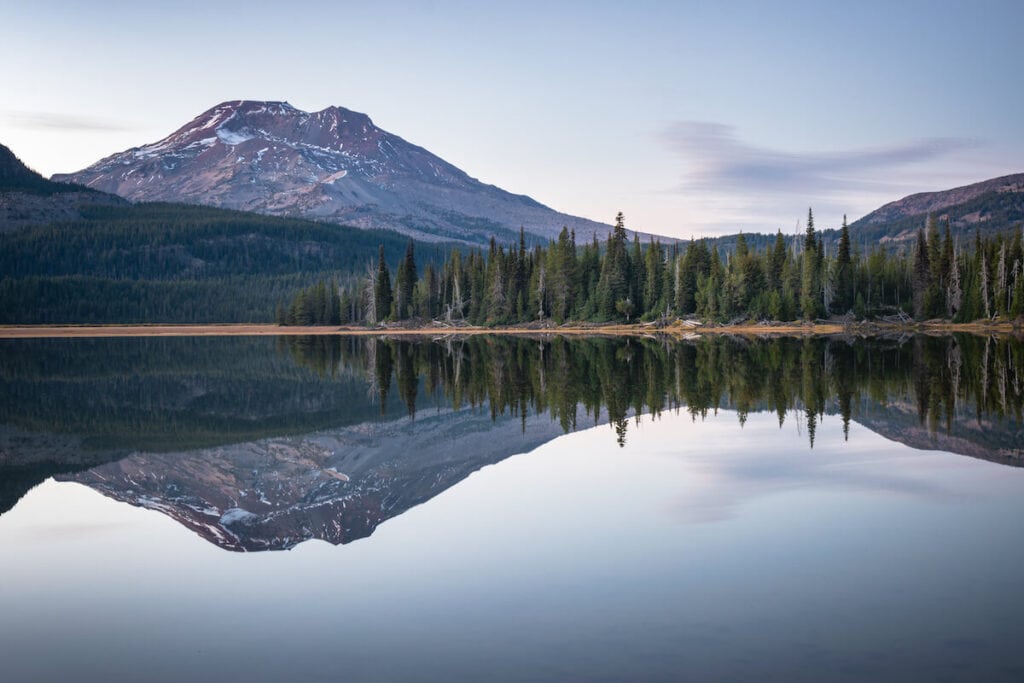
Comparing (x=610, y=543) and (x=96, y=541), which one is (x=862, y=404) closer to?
(x=610, y=543)

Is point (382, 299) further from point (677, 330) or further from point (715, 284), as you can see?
point (715, 284)

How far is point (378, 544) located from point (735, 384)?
23765mm

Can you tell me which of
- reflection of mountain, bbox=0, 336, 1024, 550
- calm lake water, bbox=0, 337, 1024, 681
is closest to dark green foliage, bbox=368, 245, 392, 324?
reflection of mountain, bbox=0, 336, 1024, 550

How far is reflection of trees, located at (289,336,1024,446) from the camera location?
27.4m

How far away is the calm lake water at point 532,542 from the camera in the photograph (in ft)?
28.7

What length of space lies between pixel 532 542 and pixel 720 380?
25.2 meters

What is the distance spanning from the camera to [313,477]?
2025 centimetres

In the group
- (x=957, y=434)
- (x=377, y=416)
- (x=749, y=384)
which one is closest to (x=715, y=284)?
(x=749, y=384)

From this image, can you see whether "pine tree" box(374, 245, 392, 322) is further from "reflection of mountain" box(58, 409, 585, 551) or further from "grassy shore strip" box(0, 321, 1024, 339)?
"reflection of mountain" box(58, 409, 585, 551)

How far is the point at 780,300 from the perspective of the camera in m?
103

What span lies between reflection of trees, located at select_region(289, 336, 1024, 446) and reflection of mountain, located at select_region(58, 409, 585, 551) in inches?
120

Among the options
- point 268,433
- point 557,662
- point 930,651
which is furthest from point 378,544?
point 268,433

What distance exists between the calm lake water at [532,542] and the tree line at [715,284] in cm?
7700

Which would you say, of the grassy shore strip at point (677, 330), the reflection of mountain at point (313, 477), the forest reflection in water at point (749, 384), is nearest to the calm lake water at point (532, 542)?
the reflection of mountain at point (313, 477)
